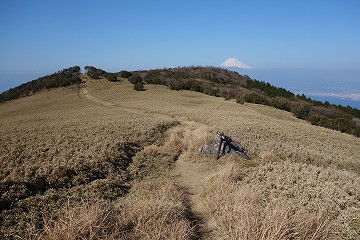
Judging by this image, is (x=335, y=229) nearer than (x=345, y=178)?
Yes

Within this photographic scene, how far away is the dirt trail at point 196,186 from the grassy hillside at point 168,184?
0.05m

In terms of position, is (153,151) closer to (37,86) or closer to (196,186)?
(196,186)

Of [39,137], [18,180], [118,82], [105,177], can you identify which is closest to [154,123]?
[39,137]

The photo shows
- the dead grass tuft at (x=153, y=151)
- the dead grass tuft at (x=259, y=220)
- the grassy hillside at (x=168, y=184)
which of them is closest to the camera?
the dead grass tuft at (x=259, y=220)

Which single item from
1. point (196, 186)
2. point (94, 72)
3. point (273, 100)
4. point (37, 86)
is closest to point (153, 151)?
point (196, 186)

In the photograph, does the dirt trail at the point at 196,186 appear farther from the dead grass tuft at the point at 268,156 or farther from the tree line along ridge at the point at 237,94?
the tree line along ridge at the point at 237,94

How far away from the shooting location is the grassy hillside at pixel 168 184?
7.48 m

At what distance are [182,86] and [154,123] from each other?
32.4 metres

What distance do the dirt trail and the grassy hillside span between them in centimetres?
5

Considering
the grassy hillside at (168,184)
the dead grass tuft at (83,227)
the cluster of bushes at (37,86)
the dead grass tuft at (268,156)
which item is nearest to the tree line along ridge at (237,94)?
the cluster of bushes at (37,86)

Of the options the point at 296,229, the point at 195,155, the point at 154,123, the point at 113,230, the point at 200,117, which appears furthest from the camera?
the point at 200,117

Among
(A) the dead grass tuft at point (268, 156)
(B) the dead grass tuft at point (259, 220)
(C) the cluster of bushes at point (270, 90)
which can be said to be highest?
(B) the dead grass tuft at point (259, 220)

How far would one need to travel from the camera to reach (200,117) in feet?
111

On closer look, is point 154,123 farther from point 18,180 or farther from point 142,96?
point 142,96
